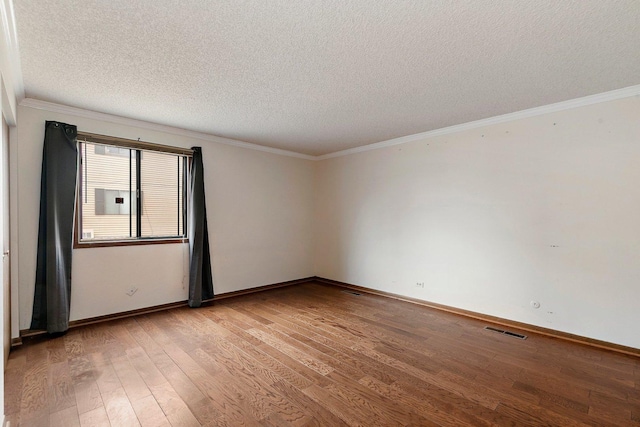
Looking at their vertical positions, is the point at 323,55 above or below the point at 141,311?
above

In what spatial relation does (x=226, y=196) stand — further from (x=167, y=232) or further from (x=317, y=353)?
(x=317, y=353)

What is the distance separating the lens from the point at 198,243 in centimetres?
436

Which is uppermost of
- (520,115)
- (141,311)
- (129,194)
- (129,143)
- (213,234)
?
(520,115)

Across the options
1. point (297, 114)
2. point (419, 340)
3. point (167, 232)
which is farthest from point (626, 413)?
point (167, 232)

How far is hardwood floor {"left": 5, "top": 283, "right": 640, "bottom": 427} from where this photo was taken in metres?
1.99

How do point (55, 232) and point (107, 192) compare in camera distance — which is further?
point (107, 192)

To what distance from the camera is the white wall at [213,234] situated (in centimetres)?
324

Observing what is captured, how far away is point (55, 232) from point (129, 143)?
134cm

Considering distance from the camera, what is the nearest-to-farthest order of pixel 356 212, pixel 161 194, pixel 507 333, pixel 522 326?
pixel 507 333
pixel 522 326
pixel 161 194
pixel 356 212

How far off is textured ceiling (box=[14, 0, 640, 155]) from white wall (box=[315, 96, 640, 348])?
19.2 inches

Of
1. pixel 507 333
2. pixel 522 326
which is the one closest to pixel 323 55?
pixel 507 333

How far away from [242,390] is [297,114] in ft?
9.60

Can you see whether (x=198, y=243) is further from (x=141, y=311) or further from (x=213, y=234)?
(x=141, y=311)

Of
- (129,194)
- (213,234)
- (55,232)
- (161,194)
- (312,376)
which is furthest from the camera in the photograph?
(213,234)
